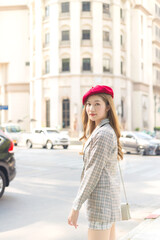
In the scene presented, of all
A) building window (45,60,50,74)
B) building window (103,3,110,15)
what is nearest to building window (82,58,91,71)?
building window (45,60,50,74)

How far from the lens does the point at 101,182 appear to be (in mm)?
2926

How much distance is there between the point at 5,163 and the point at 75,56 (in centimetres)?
3961

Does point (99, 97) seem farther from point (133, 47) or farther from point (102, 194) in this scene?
point (133, 47)

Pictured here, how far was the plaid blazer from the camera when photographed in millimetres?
2900

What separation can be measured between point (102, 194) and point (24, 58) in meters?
57.2

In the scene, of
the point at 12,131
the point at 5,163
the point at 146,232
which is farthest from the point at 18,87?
the point at 146,232

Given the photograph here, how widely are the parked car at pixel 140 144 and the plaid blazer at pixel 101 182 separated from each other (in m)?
19.7

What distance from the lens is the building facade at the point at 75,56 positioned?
46.8m

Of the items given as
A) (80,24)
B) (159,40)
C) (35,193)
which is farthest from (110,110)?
(159,40)

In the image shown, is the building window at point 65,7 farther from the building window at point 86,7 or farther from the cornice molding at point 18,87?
the cornice molding at point 18,87

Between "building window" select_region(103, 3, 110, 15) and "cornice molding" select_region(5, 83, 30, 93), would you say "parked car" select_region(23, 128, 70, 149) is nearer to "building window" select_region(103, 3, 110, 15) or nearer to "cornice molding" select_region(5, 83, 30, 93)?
"building window" select_region(103, 3, 110, 15)

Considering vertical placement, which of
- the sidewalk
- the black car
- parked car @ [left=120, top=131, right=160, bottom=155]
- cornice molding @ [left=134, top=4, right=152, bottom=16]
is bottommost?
parked car @ [left=120, top=131, right=160, bottom=155]

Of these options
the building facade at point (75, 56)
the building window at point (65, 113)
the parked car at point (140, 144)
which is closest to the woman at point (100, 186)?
the parked car at point (140, 144)

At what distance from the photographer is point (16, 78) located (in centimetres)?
5816
